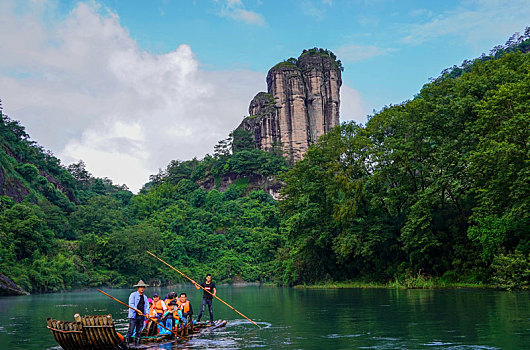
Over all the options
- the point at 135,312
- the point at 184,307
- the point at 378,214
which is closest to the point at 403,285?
the point at 378,214

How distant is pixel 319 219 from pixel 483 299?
24.2 metres

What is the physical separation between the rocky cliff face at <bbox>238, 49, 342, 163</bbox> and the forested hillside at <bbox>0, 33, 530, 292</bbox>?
39837 millimetres

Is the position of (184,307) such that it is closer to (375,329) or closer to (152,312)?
(152,312)

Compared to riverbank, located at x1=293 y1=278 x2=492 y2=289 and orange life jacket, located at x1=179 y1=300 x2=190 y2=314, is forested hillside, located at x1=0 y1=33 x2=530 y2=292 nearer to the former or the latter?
riverbank, located at x1=293 y1=278 x2=492 y2=289

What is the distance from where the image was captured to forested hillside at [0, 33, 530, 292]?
28.8 m

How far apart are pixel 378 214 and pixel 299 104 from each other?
3403 inches

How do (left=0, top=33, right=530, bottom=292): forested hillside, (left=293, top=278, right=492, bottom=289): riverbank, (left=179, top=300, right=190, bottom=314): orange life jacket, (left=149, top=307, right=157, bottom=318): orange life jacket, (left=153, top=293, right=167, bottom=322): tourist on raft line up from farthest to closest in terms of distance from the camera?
(left=293, top=278, right=492, bottom=289): riverbank
(left=0, top=33, right=530, bottom=292): forested hillside
(left=179, top=300, right=190, bottom=314): orange life jacket
(left=153, top=293, right=167, bottom=322): tourist on raft
(left=149, top=307, right=157, bottom=318): orange life jacket

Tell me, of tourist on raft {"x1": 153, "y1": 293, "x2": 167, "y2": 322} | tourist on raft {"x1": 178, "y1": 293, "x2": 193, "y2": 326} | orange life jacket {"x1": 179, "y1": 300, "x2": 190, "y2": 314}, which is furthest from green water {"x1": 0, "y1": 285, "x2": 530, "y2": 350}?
tourist on raft {"x1": 153, "y1": 293, "x2": 167, "y2": 322}

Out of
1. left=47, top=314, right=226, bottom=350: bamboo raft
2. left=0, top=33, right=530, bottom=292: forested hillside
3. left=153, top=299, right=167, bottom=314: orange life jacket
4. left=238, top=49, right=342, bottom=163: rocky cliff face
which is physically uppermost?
left=238, top=49, right=342, bottom=163: rocky cliff face

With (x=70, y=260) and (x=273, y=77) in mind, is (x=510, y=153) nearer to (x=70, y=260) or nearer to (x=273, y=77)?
(x=70, y=260)

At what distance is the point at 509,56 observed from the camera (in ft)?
111

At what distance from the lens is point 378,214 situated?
1673 inches

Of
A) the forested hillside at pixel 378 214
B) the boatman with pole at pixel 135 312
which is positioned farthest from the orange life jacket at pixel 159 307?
the forested hillside at pixel 378 214

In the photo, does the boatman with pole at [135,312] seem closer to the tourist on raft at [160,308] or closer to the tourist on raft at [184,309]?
the tourist on raft at [160,308]
